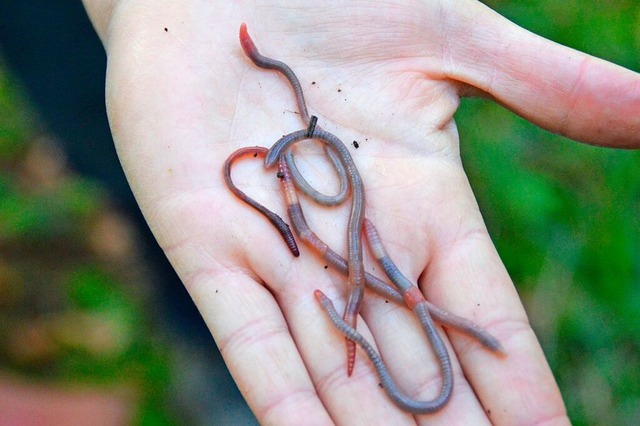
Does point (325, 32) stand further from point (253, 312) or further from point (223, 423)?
point (223, 423)

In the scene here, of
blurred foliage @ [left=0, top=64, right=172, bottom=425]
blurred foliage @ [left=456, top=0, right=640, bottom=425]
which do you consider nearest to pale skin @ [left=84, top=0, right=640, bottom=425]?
blurred foliage @ [left=456, top=0, right=640, bottom=425]

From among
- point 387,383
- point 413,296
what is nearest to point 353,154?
point 413,296

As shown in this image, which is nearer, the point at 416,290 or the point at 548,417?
the point at 548,417

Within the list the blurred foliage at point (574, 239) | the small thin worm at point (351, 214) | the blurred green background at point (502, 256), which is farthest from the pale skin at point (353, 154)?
the blurred green background at point (502, 256)

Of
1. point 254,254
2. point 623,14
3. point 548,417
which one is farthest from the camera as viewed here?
point 623,14

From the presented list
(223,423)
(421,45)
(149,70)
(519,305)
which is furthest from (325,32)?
(223,423)

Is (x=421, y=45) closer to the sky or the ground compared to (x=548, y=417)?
closer to the sky
